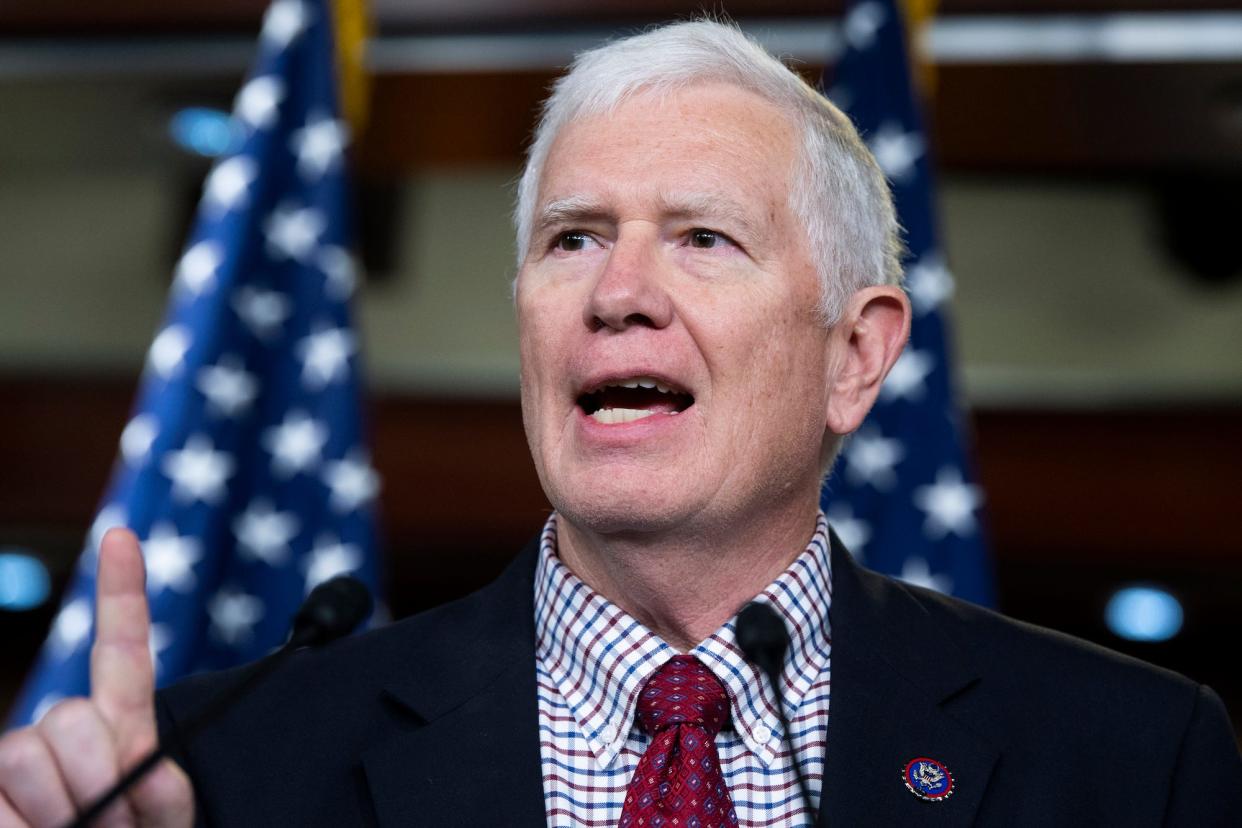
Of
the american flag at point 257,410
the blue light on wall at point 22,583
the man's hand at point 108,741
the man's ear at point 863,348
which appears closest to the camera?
the man's hand at point 108,741

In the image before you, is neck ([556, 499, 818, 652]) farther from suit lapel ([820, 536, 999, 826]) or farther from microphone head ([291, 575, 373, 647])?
microphone head ([291, 575, 373, 647])

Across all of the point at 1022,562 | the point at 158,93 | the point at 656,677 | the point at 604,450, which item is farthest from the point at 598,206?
the point at 1022,562

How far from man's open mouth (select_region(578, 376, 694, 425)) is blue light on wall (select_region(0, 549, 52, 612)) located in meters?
4.90

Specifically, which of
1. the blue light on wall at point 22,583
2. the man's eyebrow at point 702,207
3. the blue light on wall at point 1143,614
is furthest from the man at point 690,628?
the blue light on wall at point 22,583

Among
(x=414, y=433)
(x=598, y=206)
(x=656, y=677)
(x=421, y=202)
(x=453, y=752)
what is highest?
(x=421, y=202)

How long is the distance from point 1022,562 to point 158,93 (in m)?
3.41

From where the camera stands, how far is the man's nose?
1.67 metres

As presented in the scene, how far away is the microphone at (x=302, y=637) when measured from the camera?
1263 millimetres

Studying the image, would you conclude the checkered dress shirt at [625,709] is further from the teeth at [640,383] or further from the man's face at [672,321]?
the teeth at [640,383]

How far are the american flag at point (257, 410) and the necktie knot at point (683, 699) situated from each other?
1163 millimetres

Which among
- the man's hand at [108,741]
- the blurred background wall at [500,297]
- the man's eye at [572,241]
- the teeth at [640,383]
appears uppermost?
the blurred background wall at [500,297]

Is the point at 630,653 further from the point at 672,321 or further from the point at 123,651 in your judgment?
the point at 123,651

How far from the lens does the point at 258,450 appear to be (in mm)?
2801

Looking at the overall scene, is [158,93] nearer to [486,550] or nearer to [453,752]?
[486,550]
